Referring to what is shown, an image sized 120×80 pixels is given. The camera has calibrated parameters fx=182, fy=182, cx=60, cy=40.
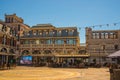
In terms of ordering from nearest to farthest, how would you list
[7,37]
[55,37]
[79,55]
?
[79,55], [7,37], [55,37]

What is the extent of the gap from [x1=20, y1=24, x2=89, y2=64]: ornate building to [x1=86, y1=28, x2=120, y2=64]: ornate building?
3.73 meters

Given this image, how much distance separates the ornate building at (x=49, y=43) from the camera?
51156 mm

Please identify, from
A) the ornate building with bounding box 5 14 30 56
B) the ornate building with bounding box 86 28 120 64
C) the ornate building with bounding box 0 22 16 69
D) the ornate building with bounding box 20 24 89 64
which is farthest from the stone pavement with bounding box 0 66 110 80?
the ornate building with bounding box 5 14 30 56

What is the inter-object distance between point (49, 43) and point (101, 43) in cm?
1486

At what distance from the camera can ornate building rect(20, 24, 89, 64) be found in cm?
5116

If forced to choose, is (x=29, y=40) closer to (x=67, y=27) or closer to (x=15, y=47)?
(x=15, y=47)

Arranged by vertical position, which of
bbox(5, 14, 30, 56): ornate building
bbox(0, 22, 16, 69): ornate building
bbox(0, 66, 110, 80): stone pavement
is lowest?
bbox(0, 66, 110, 80): stone pavement

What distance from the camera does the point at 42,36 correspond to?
55406 millimetres

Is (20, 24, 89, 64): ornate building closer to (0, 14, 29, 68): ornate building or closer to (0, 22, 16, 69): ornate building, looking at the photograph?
(0, 14, 29, 68): ornate building

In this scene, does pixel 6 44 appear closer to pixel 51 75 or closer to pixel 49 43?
pixel 49 43

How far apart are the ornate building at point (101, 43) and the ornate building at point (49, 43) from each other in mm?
3734

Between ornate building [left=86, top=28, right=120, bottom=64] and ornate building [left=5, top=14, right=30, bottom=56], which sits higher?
ornate building [left=5, top=14, right=30, bottom=56]

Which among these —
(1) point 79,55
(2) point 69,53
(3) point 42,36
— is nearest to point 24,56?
(3) point 42,36

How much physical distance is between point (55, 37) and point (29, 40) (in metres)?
8.46
